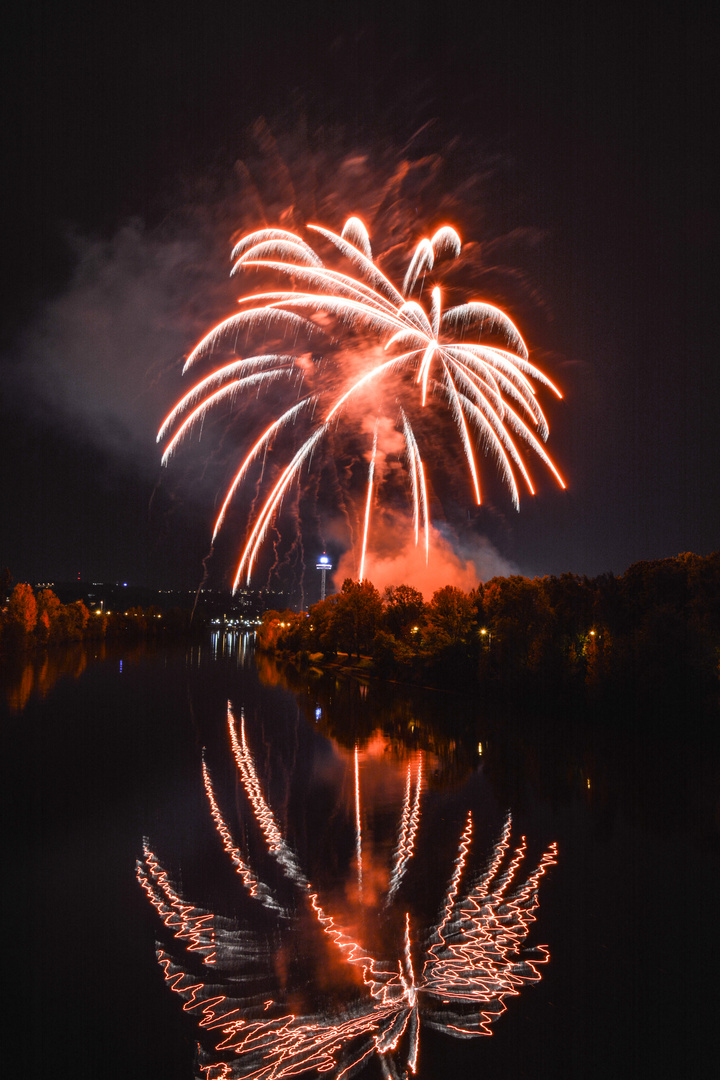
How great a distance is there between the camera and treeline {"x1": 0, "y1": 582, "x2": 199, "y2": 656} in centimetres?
5838

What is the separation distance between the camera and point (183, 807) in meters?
14.3

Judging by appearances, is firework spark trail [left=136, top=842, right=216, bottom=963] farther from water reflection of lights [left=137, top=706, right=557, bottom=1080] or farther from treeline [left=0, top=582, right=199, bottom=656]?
treeline [left=0, top=582, right=199, bottom=656]

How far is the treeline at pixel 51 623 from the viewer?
58.4 m

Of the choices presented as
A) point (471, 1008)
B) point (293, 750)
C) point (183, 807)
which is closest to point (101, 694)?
point (293, 750)

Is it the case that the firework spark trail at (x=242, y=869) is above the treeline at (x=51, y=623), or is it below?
below

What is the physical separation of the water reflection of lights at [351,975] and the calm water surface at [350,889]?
52mm

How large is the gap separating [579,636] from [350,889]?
25.0 metres

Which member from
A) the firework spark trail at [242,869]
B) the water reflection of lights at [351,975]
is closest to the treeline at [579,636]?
the water reflection of lights at [351,975]

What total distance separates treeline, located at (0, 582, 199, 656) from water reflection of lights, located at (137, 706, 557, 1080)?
55928 millimetres

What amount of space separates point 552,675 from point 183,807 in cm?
2288

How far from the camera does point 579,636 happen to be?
31797mm

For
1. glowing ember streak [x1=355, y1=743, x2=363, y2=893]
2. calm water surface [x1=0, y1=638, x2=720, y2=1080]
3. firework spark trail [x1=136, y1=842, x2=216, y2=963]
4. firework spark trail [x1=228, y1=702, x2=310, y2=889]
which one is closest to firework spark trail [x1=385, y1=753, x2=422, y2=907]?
calm water surface [x1=0, y1=638, x2=720, y2=1080]

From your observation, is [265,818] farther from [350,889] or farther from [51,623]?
[51,623]

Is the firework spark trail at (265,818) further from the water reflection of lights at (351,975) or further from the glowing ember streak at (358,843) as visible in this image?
the glowing ember streak at (358,843)
